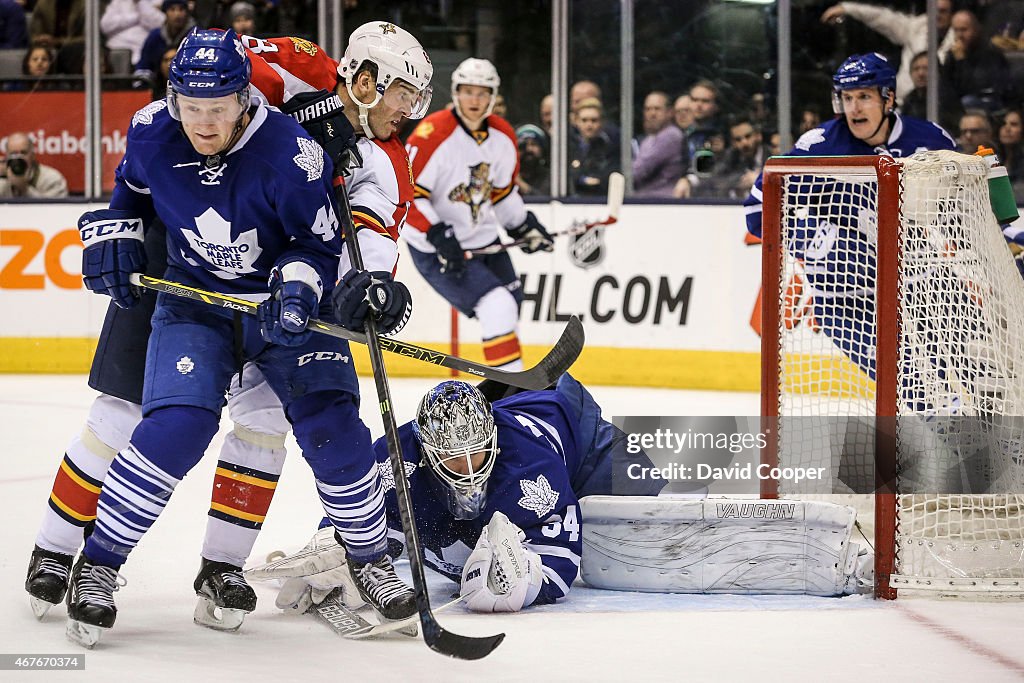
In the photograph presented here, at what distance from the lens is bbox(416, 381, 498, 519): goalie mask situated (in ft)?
9.12

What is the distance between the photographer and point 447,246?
554 cm

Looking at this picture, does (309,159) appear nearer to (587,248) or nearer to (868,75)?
(868,75)

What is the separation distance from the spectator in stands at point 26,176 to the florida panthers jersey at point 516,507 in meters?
4.26

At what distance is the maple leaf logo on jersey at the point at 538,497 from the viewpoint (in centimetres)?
282

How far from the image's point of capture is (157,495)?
8.06 ft

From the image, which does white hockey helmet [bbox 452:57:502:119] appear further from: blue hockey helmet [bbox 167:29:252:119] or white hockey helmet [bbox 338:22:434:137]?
blue hockey helmet [bbox 167:29:252:119]

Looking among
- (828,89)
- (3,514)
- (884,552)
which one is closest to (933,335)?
(884,552)

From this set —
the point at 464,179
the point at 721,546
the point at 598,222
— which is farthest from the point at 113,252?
the point at 598,222

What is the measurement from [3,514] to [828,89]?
164 inches

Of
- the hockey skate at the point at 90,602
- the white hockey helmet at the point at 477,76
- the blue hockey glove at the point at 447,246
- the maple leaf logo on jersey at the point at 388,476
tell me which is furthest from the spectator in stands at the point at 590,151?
the hockey skate at the point at 90,602

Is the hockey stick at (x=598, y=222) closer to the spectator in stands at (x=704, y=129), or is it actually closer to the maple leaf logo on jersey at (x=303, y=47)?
the spectator in stands at (x=704, y=129)

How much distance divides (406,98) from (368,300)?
2.25ft

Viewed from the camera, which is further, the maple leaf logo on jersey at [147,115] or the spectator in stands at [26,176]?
the spectator in stands at [26,176]

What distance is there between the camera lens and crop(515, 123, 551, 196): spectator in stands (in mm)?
2268
